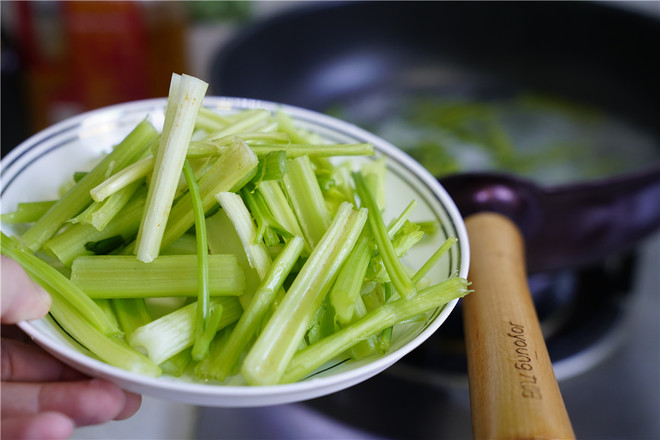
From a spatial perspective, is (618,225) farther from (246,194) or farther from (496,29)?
(496,29)

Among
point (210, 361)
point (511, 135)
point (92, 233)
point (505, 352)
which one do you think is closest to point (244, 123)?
point (92, 233)

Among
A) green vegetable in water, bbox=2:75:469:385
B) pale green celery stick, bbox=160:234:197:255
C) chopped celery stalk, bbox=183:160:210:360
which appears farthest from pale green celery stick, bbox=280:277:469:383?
pale green celery stick, bbox=160:234:197:255

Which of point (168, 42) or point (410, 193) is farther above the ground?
point (168, 42)

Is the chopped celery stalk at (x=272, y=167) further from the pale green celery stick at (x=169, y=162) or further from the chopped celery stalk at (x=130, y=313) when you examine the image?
the chopped celery stalk at (x=130, y=313)

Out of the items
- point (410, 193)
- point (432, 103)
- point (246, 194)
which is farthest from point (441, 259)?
point (432, 103)

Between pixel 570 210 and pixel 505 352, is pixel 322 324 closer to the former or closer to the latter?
pixel 505 352

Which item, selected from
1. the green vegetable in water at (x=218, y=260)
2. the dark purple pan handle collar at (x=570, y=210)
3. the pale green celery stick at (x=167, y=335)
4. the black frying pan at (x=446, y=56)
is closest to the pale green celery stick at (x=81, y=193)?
the green vegetable in water at (x=218, y=260)
